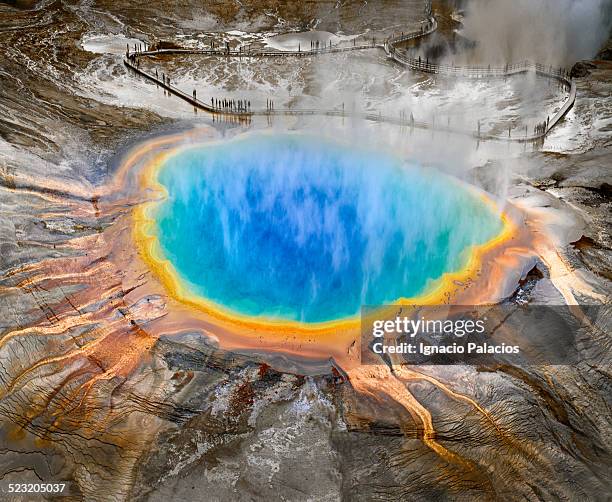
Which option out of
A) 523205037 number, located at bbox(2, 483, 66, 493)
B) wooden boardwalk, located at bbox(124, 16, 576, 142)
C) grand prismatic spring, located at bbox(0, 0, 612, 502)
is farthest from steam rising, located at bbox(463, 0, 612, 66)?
523205037 number, located at bbox(2, 483, 66, 493)

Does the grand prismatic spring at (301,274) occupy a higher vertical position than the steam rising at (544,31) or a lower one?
lower

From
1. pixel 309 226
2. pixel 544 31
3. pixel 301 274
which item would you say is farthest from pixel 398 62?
pixel 301 274

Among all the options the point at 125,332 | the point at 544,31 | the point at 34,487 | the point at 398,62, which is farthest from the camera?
the point at 544,31

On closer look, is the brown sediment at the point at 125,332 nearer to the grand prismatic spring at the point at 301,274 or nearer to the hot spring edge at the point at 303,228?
the grand prismatic spring at the point at 301,274

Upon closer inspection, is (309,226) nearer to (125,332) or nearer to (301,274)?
(301,274)

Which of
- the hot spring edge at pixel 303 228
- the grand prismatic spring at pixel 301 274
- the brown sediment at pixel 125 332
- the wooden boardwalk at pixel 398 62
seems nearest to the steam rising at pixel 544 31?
the grand prismatic spring at pixel 301 274

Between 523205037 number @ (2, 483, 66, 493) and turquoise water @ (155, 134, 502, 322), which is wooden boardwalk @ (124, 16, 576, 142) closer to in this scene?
turquoise water @ (155, 134, 502, 322)

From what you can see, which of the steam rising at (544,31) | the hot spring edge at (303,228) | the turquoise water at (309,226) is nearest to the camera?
the hot spring edge at (303,228)
